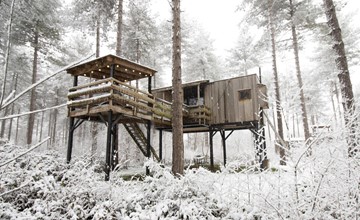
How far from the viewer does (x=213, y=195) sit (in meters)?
4.99

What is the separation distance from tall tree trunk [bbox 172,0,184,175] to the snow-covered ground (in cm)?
197

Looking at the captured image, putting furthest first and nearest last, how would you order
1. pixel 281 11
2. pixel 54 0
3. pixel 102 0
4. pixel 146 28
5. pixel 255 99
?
pixel 146 28 < pixel 54 0 < pixel 281 11 < pixel 102 0 < pixel 255 99

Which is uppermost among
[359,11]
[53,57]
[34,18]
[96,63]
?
[359,11]

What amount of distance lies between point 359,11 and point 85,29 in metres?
28.6

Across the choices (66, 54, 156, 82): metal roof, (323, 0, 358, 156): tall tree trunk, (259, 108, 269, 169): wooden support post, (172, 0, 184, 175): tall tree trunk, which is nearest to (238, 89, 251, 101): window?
(259, 108, 269, 169): wooden support post

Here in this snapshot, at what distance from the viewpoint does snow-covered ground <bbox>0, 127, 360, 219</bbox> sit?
3.61 metres

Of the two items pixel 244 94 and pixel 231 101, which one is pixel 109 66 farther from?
pixel 244 94

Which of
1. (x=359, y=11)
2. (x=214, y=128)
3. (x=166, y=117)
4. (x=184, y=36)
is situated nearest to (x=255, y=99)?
(x=214, y=128)

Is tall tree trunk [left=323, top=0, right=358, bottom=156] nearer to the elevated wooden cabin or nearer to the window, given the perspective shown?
the elevated wooden cabin

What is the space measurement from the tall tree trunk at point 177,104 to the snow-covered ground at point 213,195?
197 cm

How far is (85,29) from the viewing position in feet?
58.7

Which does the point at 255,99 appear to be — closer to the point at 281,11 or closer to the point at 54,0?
the point at 281,11

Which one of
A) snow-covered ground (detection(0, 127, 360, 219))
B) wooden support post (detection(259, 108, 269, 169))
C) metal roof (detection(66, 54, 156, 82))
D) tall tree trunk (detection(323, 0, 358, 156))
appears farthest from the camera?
metal roof (detection(66, 54, 156, 82))

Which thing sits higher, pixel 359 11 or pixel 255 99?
pixel 359 11
